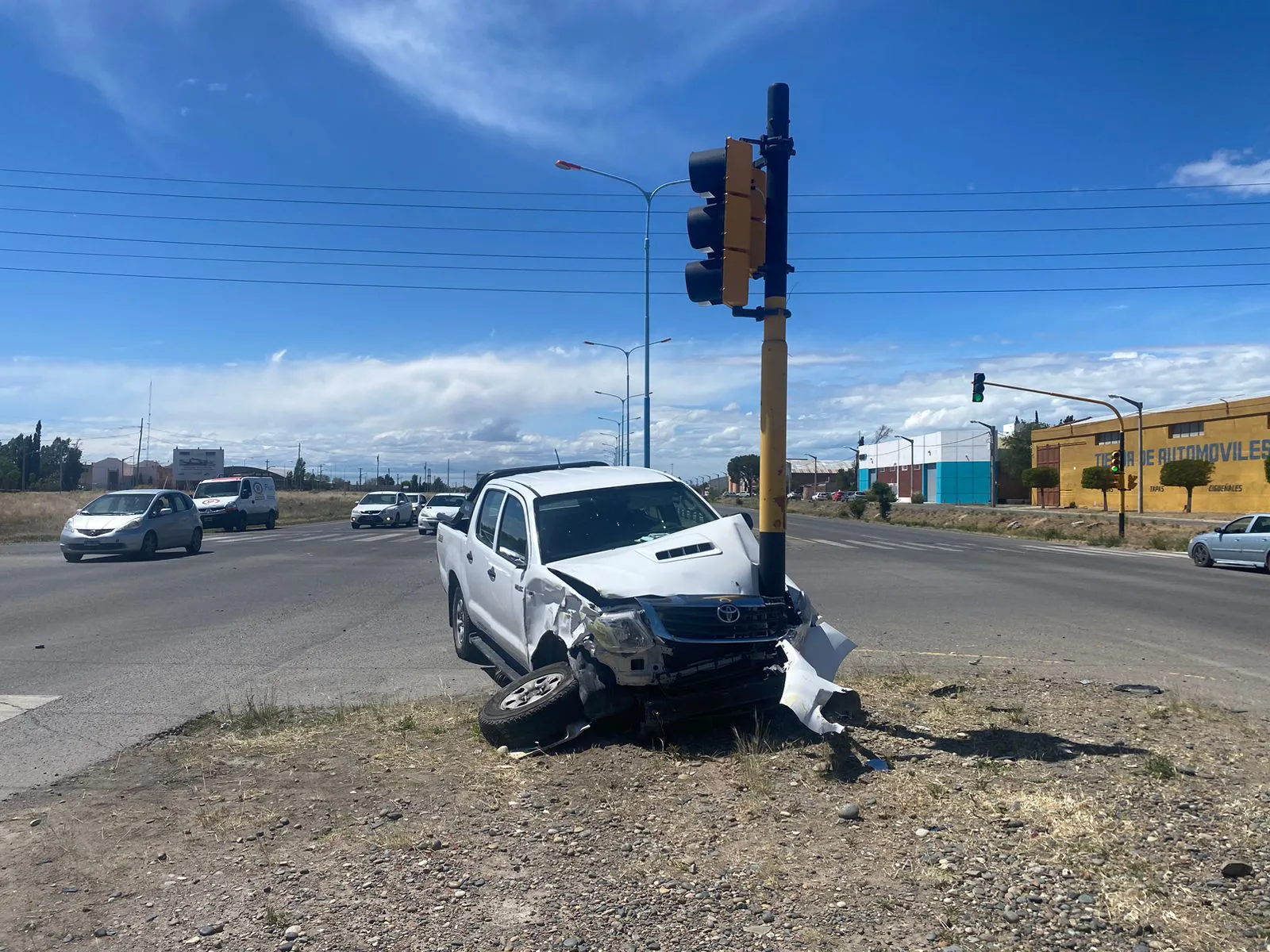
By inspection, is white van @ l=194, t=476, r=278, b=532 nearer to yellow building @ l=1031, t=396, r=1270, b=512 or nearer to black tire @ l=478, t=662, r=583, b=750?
black tire @ l=478, t=662, r=583, b=750

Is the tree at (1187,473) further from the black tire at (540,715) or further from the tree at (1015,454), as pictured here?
the black tire at (540,715)

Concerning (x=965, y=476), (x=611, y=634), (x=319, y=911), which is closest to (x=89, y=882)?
(x=319, y=911)

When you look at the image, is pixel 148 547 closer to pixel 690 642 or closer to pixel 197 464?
pixel 690 642

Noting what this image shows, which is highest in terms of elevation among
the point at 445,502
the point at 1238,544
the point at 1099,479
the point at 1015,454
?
the point at 1015,454

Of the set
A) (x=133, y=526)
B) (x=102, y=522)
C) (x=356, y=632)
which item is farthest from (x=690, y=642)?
(x=102, y=522)

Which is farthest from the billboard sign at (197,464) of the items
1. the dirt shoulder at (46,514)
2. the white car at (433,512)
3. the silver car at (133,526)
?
the silver car at (133,526)

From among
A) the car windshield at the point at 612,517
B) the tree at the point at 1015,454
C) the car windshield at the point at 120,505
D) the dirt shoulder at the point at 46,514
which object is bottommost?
the dirt shoulder at the point at 46,514

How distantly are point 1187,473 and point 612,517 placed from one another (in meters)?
51.7

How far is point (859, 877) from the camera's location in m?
3.98

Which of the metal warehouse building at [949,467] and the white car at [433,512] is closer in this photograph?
the white car at [433,512]

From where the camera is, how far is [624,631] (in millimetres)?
5625

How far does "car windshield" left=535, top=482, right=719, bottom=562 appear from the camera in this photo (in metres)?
7.27

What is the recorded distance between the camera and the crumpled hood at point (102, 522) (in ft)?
70.3

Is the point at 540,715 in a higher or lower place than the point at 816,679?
lower
